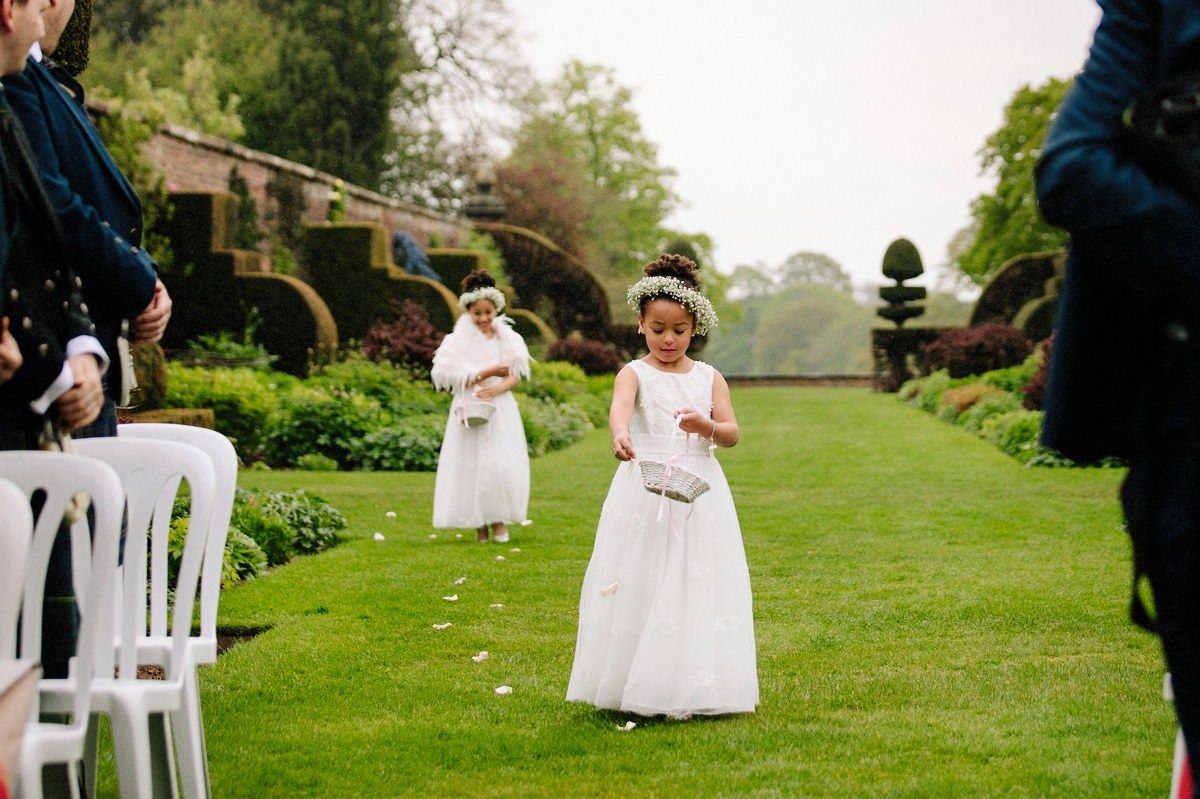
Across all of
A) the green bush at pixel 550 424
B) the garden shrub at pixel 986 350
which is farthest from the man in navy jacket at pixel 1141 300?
the garden shrub at pixel 986 350

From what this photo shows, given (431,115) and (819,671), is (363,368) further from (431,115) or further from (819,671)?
(431,115)

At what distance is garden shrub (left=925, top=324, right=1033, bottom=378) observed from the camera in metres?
26.4

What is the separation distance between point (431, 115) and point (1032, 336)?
23335 millimetres

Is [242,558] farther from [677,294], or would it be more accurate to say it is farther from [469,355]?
[677,294]

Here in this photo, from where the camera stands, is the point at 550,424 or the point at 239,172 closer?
the point at 550,424

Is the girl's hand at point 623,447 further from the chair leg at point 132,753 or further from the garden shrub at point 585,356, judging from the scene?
the garden shrub at point 585,356

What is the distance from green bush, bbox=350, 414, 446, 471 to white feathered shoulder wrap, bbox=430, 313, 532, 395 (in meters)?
5.00

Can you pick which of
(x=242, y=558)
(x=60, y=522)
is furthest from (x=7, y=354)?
(x=242, y=558)

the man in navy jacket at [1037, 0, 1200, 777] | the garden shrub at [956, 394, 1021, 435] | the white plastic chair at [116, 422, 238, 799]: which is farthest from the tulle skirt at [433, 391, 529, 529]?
the garden shrub at [956, 394, 1021, 435]

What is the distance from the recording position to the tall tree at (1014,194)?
42.5m

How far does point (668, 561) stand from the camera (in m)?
5.17

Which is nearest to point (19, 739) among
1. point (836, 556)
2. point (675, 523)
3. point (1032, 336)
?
point (675, 523)

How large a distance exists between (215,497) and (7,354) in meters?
0.80

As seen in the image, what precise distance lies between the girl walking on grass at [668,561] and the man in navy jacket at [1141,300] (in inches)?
109
